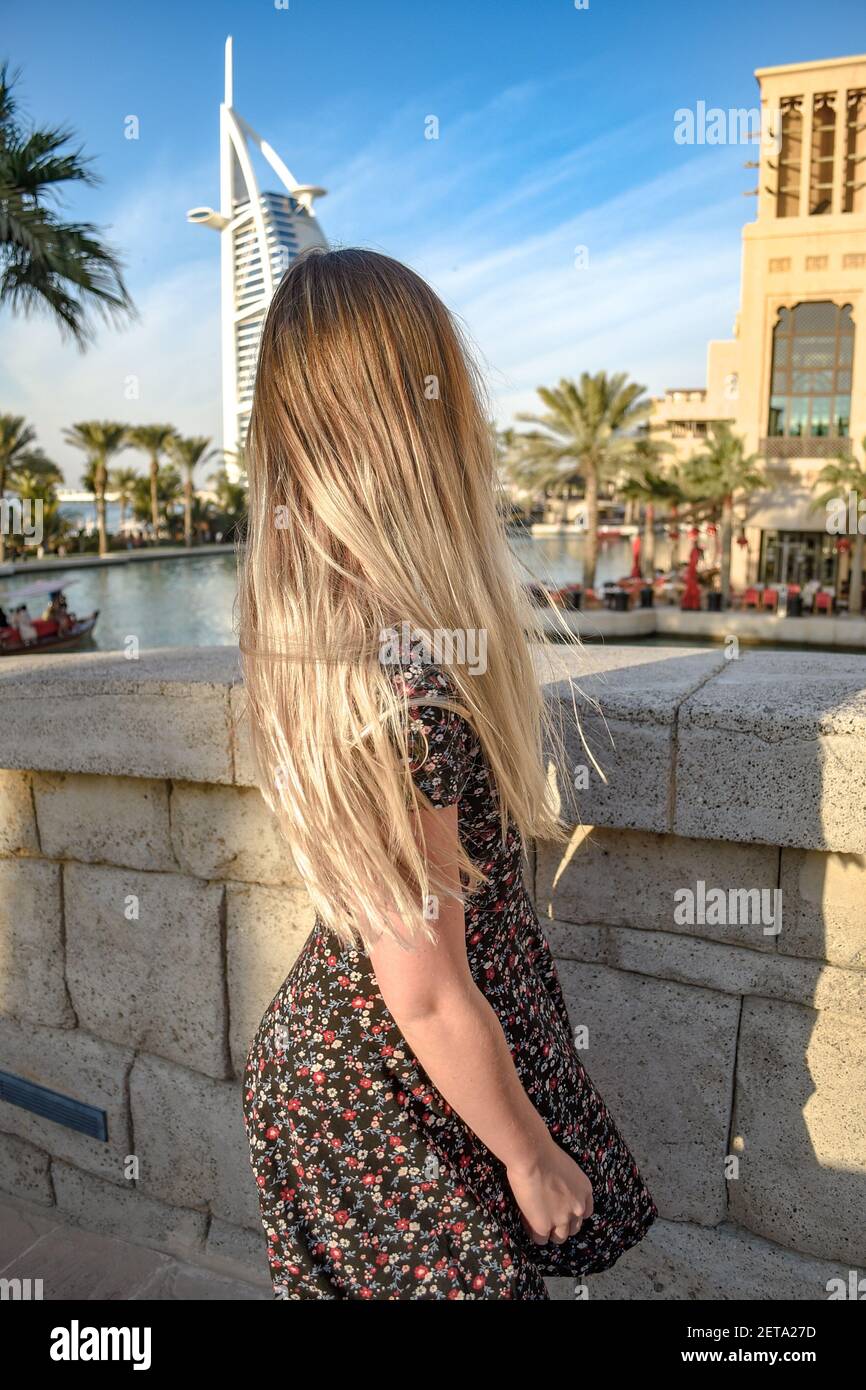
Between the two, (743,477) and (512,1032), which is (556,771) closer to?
(512,1032)

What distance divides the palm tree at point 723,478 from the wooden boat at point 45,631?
77.6 ft

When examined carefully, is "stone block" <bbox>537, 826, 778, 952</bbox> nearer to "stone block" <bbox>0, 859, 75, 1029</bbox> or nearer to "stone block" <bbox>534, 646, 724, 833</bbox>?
"stone block" <bbox>534, 646, 724, 833</bbox>

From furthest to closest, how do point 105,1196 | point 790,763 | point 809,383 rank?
point 809,383, point 105,1196, point 790,763

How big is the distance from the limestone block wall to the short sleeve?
593 millimetres

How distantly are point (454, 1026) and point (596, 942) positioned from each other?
825 millimetres

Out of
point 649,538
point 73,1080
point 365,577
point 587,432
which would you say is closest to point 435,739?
point 365,577

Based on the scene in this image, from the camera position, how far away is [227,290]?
357ft

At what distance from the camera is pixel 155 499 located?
232 feet

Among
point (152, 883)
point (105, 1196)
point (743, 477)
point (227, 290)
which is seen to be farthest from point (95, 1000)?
point (227, 290)

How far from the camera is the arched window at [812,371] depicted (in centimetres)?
3988

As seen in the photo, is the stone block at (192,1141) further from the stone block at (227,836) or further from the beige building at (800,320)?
the beige building at (800,320)

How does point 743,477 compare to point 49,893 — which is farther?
point 743,477

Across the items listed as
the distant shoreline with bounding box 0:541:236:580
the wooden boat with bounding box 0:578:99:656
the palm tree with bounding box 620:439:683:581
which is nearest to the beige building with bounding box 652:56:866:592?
the palm tree with bounding box 620:439:683:581

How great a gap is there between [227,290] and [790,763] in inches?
4688
